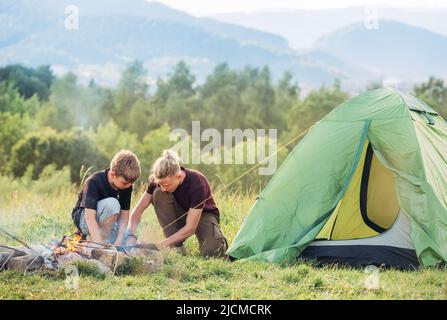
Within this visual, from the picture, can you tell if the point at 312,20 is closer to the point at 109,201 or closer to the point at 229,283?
the point at 109,201

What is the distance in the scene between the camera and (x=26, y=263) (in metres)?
4.57

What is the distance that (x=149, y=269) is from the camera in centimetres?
461

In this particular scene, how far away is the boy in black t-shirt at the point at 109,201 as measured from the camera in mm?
4879

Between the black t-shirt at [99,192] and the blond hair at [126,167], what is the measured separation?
0.15 meters

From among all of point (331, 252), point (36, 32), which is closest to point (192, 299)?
point (331, 252)

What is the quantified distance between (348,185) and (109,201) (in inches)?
65.7

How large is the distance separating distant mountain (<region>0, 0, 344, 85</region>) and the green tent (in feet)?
179

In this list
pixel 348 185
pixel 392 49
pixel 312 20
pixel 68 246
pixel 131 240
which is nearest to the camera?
pixel 68 246
